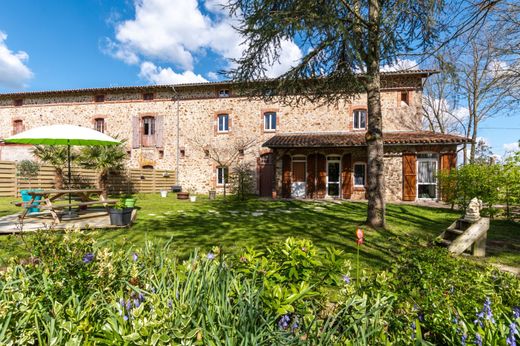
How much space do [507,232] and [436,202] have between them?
705 cm

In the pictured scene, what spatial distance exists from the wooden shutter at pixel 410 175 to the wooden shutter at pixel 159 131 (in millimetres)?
Answer: 15425

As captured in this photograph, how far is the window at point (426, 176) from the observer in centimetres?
1292

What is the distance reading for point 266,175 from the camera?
16297 millimetres

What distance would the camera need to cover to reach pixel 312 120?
16094mm

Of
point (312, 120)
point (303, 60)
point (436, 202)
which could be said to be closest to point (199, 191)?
point (312, 120)

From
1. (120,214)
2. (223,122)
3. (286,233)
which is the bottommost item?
(286,233)

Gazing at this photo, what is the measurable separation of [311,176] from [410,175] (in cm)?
507

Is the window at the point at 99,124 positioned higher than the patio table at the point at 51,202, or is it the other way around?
the window at the point at 99,124

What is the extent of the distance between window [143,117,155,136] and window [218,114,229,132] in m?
4.93

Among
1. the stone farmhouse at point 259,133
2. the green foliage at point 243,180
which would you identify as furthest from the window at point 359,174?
the green foliage at point 243,180

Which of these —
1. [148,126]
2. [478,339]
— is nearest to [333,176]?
[148,126]

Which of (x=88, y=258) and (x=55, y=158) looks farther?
(x=55, y=158)

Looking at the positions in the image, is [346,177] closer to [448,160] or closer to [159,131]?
[448,160]

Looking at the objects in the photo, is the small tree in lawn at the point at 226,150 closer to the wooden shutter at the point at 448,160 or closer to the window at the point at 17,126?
the wooden shutter at the point at 448,160
